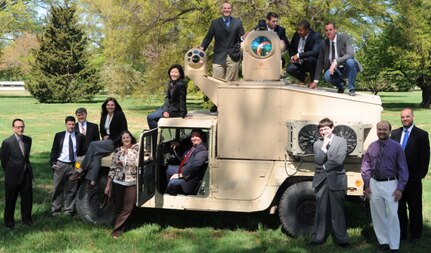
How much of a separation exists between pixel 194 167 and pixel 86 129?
88.2 inches

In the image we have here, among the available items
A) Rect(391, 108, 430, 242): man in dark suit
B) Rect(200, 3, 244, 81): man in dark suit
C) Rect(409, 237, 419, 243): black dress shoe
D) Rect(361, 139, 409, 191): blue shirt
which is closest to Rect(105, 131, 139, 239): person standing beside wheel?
Rect(200, 3, 244, 81): man in dark suit

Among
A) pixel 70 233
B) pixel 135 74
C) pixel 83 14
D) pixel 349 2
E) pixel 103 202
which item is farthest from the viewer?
pixel 83 14

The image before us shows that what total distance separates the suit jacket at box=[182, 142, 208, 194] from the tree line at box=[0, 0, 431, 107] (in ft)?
57.7

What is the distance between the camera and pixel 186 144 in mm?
8312

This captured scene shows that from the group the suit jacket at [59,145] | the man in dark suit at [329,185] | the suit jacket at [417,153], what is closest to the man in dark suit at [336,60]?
the suit jacket at [417,153]

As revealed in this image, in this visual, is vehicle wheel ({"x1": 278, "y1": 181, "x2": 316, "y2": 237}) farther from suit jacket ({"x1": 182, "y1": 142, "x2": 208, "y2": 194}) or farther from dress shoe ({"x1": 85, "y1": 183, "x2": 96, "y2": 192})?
dress shoe ({"x1": 85, "y1": 183, "x2": 96, "y2": 192})

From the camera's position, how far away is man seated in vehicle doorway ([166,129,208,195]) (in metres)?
7.42

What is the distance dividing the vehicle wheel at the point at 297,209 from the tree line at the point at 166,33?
58.4 feet

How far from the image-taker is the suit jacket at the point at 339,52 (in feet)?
25.6

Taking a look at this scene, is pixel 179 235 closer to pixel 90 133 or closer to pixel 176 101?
pixel 176 101

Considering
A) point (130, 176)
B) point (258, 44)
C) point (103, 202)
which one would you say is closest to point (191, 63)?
point (258, 44)

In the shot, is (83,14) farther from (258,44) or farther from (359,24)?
(258,44)

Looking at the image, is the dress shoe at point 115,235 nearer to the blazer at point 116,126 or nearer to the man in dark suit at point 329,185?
the blazer at point 116,126

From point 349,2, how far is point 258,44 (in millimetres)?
22491
